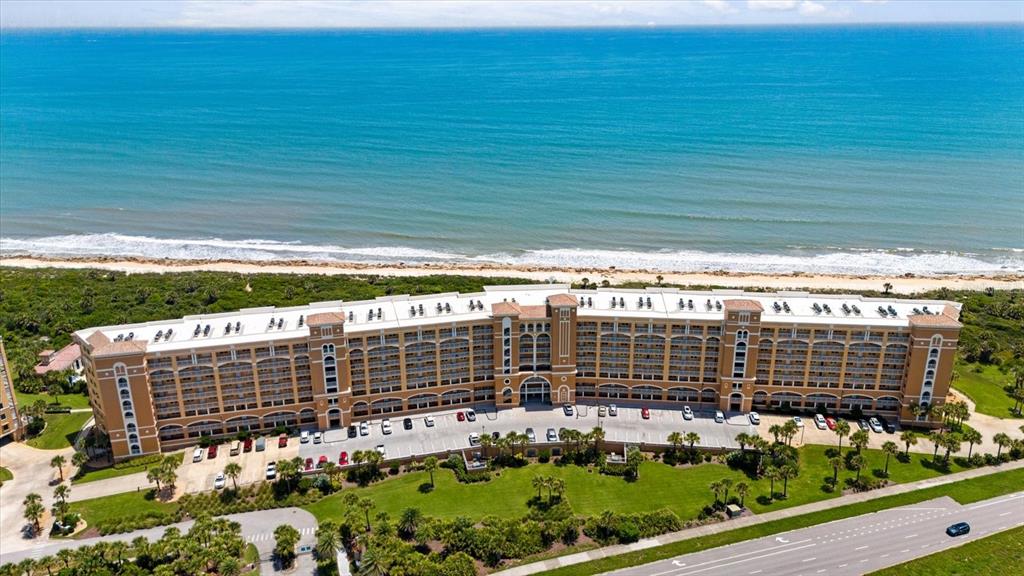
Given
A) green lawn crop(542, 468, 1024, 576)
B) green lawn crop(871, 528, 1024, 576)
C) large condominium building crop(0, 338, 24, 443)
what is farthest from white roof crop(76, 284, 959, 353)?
green lawn crop(871, 528, 1024, 576)

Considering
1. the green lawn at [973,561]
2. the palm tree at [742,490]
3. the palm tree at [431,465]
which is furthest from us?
the palm tree at [431,465]

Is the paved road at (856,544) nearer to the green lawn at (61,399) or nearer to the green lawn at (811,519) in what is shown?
the green lawn at (811,519)

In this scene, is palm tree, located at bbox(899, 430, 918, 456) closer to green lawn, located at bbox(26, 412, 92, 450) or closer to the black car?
the black car

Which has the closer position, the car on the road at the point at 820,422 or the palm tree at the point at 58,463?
the palm tree at the point at 58,463

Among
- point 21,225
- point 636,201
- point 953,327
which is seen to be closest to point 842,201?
point 636,201

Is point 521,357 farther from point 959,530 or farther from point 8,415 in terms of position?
point 8,415

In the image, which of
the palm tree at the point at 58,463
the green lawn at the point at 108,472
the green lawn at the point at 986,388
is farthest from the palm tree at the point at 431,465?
the green lawn at the point at 986,388

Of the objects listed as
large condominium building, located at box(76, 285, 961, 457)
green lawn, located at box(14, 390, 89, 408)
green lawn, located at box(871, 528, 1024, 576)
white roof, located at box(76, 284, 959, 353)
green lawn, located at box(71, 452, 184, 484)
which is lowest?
green lawn, located at box(871, 528, 1024, 576)
